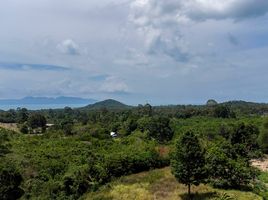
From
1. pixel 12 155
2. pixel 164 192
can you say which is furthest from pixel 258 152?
pixel 12 155

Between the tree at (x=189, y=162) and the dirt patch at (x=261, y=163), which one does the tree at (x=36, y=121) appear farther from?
the tree at (x=189, y=162)

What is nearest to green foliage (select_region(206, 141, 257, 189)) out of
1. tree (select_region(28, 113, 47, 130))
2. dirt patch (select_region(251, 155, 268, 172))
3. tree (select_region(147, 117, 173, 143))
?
dirt patch (select_region(251, 155, 268, 172))

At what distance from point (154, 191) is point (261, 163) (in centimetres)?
3579

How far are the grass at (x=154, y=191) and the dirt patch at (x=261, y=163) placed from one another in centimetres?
2315

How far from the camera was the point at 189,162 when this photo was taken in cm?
4956

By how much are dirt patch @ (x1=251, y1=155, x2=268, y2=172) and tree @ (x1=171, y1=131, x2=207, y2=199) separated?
27176 millimetres

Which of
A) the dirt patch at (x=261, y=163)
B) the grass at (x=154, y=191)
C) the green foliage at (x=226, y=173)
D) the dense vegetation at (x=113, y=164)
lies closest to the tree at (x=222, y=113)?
the dense vegetation at (x=113, y=164)

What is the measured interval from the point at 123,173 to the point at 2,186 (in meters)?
16.6

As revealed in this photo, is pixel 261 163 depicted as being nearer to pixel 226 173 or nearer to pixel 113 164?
pixel 226 173

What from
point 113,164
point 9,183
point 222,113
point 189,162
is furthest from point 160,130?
point 222,113

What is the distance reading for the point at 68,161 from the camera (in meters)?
71.2

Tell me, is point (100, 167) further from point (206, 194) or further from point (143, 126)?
point (143, 126)

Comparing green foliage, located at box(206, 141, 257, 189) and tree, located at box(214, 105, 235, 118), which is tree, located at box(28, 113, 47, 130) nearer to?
tree, located at box(214, 105, 235, 118)

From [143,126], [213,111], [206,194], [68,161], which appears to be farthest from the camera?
[213,111]
